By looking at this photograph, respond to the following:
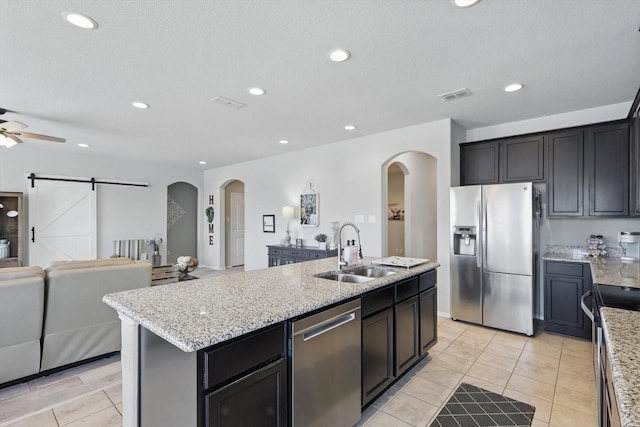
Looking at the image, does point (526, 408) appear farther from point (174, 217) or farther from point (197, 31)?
point (174, 217)

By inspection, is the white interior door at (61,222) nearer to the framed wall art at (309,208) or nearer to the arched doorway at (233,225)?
the arched doorway at (233,225)

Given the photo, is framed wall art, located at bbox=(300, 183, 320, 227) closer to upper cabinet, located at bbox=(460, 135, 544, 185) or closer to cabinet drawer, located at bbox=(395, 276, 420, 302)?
upper cabinet, located at bbox=(460, 135, 544, 185)

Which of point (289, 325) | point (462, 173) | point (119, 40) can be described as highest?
point (119, 40)

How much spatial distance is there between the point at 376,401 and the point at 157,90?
3.33m

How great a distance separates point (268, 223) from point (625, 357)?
590 centimetres

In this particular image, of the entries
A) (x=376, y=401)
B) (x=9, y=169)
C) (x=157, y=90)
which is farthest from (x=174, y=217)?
(x=376, y=401)

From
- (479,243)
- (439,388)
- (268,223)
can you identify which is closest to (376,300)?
(439,388)

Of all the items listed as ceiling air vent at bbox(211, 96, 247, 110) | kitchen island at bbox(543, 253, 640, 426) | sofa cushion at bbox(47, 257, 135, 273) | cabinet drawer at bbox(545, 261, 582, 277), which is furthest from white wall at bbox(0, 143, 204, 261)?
kitchen island at bbox(543, 253, 640, 426)

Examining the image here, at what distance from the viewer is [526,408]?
2.18 metres

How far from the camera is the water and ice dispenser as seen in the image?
3812 millimetres

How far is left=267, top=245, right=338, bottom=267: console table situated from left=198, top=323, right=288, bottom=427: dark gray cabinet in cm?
347

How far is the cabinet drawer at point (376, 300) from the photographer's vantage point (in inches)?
79.1

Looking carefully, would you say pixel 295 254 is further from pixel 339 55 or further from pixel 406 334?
pixel 339 55

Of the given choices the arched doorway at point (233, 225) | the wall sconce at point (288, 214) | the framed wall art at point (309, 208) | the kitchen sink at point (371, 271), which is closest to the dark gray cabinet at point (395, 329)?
the kitchen sink at point (371, 271)
